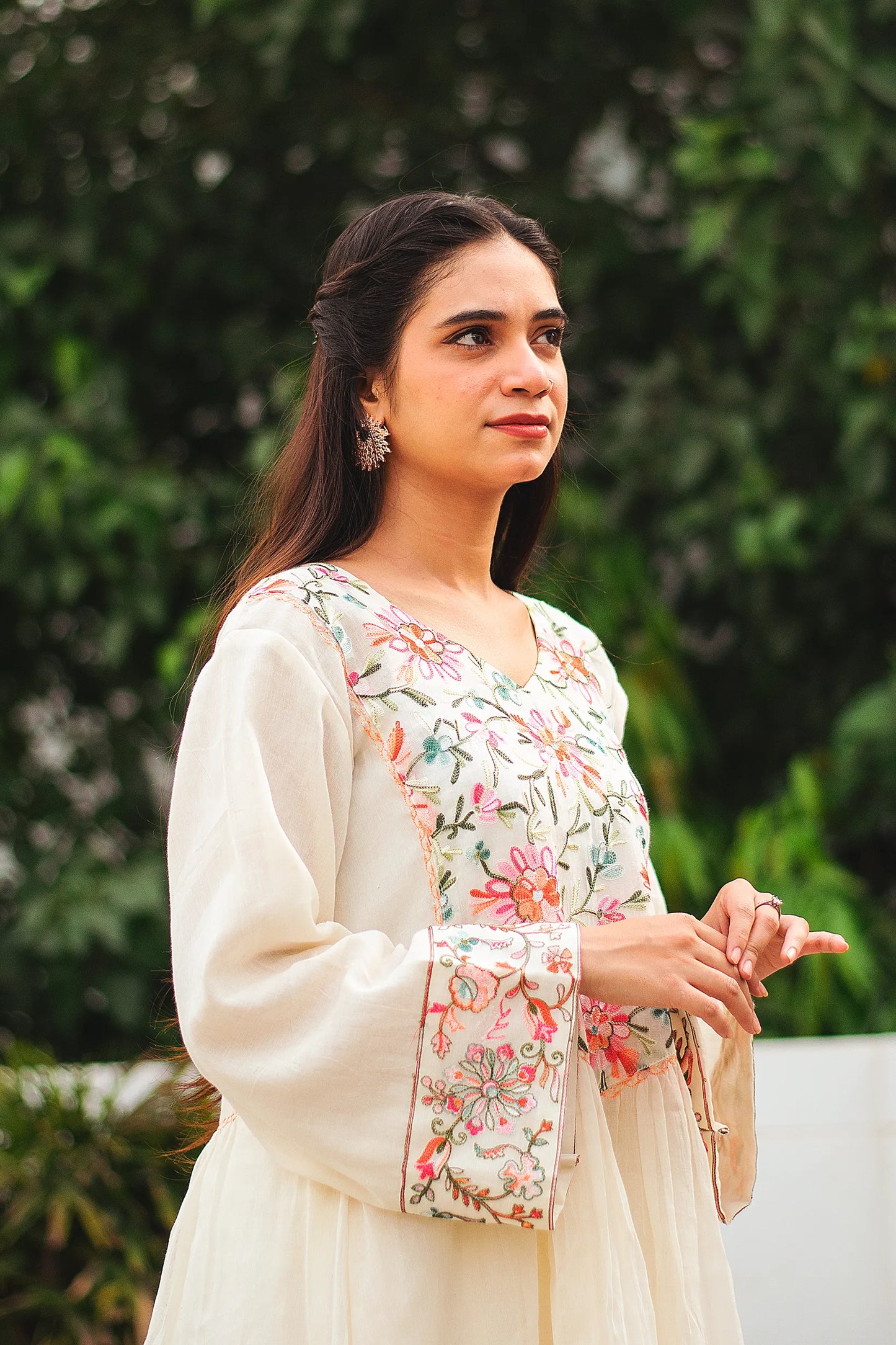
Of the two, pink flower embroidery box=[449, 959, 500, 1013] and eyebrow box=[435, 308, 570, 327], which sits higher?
eyebrow box=[435, 308, 570, 327]

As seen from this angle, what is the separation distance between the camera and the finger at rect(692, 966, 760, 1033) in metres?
1.13

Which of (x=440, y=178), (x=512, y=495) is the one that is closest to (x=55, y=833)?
(x=440, y=178)

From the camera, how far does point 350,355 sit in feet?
4.71

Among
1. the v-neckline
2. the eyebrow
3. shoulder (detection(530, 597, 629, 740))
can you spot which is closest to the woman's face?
the eyebrow

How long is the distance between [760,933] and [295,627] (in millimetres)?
457

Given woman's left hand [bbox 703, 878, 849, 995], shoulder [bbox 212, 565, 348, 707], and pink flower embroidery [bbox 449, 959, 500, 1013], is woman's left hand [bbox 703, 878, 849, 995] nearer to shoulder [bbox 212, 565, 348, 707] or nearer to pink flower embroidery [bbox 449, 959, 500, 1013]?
pink flower embroidery [bbox 449, 959, 500, 1013]

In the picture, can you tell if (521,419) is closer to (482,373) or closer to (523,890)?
(482,373)

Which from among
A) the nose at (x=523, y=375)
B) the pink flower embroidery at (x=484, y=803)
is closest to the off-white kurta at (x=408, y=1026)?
the pink flower embroidery at (x=484, y=803)

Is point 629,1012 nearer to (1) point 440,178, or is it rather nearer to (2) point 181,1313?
(2) point 181,1313

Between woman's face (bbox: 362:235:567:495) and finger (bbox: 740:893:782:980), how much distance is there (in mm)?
438

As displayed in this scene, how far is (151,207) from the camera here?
3.33 meters

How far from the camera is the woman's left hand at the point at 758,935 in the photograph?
1.19m

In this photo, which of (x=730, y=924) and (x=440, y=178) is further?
(x=440, y=178)

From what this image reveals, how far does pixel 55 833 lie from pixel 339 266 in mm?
2175
